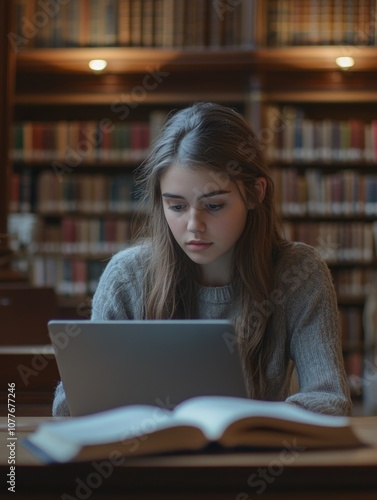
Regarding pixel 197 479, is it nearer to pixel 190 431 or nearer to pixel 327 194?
pixel 190 431

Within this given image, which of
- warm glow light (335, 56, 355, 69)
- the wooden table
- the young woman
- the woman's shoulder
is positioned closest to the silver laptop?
the wooden table

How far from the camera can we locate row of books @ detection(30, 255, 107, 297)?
551 cm

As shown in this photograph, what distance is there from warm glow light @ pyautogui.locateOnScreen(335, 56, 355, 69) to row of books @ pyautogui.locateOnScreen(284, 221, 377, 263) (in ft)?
2.94

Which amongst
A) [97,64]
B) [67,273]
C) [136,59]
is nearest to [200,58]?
[136,59]

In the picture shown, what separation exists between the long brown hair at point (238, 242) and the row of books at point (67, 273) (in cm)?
351

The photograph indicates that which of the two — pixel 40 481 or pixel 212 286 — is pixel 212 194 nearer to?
pixel 212 286

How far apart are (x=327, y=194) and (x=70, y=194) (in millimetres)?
1492

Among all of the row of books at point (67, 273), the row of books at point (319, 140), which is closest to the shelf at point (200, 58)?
the row of books at point (319, 140)

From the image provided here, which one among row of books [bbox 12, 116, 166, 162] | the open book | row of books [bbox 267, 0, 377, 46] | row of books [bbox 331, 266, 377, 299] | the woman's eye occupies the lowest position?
row of books [bbox 331, 266, 377, 299]

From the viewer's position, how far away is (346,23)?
5234mm

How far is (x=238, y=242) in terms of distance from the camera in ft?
6.47

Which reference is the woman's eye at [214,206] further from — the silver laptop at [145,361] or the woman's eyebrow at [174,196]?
the silver laptop at [145,361]

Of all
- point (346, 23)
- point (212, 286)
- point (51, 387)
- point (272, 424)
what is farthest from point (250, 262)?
point (346, 23)

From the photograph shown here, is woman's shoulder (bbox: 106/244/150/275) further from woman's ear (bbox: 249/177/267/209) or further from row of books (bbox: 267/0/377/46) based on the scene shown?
row of books (bbox: 267/0/377/46)
